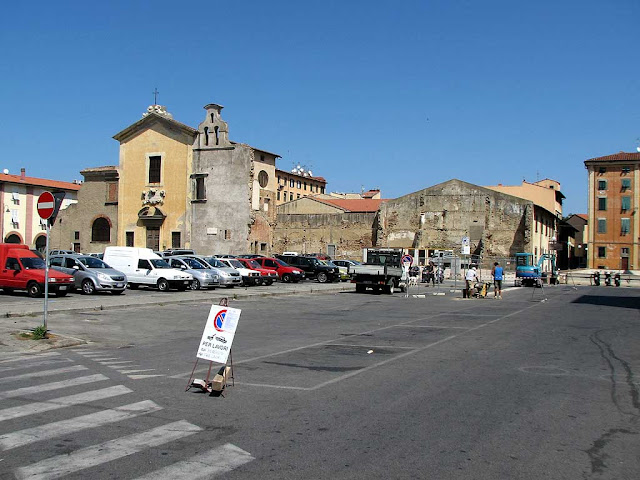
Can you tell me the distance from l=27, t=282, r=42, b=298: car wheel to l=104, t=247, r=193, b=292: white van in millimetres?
7290

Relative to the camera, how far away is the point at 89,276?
2688cm

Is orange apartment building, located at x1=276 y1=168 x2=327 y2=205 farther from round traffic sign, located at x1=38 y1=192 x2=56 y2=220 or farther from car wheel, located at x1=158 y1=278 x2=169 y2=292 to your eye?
round traffic sign, located at x1=38 y1=192 x2=56 y2=220

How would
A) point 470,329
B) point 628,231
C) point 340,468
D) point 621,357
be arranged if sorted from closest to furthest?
point 340,468 → point 621,357 → point 470,329 → point 628,231

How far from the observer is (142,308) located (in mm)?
22531

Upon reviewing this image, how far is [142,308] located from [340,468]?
18.1 meters

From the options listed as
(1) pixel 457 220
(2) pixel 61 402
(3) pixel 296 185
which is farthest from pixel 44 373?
(3) pixel 296 185

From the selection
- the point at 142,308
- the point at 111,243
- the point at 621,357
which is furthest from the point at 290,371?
the point at 111,243

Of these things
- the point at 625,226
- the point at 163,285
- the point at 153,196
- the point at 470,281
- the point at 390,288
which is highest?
the point at 153,196

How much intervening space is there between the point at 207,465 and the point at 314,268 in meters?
39.1

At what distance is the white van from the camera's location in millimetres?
31312

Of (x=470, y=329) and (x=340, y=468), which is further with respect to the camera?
(x=470, y=329)

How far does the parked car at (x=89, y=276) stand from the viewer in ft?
87.8

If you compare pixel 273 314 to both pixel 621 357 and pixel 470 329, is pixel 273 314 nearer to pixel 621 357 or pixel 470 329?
pixel 470 329

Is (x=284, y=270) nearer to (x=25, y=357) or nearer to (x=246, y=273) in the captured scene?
(x=246, y=273)
